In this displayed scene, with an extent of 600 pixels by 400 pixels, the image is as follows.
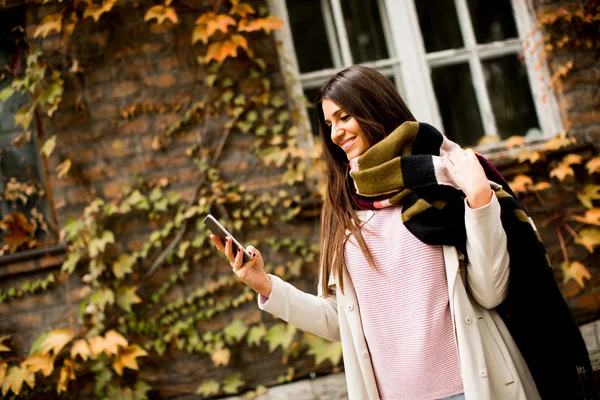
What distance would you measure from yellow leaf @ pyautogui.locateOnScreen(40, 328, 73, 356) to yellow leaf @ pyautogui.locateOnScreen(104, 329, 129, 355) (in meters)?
0.22

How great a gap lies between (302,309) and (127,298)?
5.94 ft

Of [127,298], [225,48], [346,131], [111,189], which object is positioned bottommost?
[127,298]

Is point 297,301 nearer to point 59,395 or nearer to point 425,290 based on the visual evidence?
point 425,290

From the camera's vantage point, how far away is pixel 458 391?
1.51m

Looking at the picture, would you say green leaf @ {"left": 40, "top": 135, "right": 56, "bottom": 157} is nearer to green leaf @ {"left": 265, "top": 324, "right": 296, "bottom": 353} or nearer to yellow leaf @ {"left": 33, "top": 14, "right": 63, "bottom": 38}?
yellow leaf @ {"left": 33, "top": 14, "right": 63, "bottom": 38}

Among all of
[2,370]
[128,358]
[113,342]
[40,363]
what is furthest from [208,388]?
[2,370]

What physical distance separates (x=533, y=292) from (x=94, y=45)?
10.3 feet

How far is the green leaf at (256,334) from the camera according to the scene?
3.20 m

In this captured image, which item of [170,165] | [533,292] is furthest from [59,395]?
[533,292]

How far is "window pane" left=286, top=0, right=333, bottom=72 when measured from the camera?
362cm

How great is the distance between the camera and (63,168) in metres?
3.20

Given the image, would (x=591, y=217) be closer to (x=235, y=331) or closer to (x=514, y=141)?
(x=514, y=141)

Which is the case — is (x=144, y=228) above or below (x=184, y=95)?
below

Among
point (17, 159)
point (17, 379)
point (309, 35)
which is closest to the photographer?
point (17, 379)
